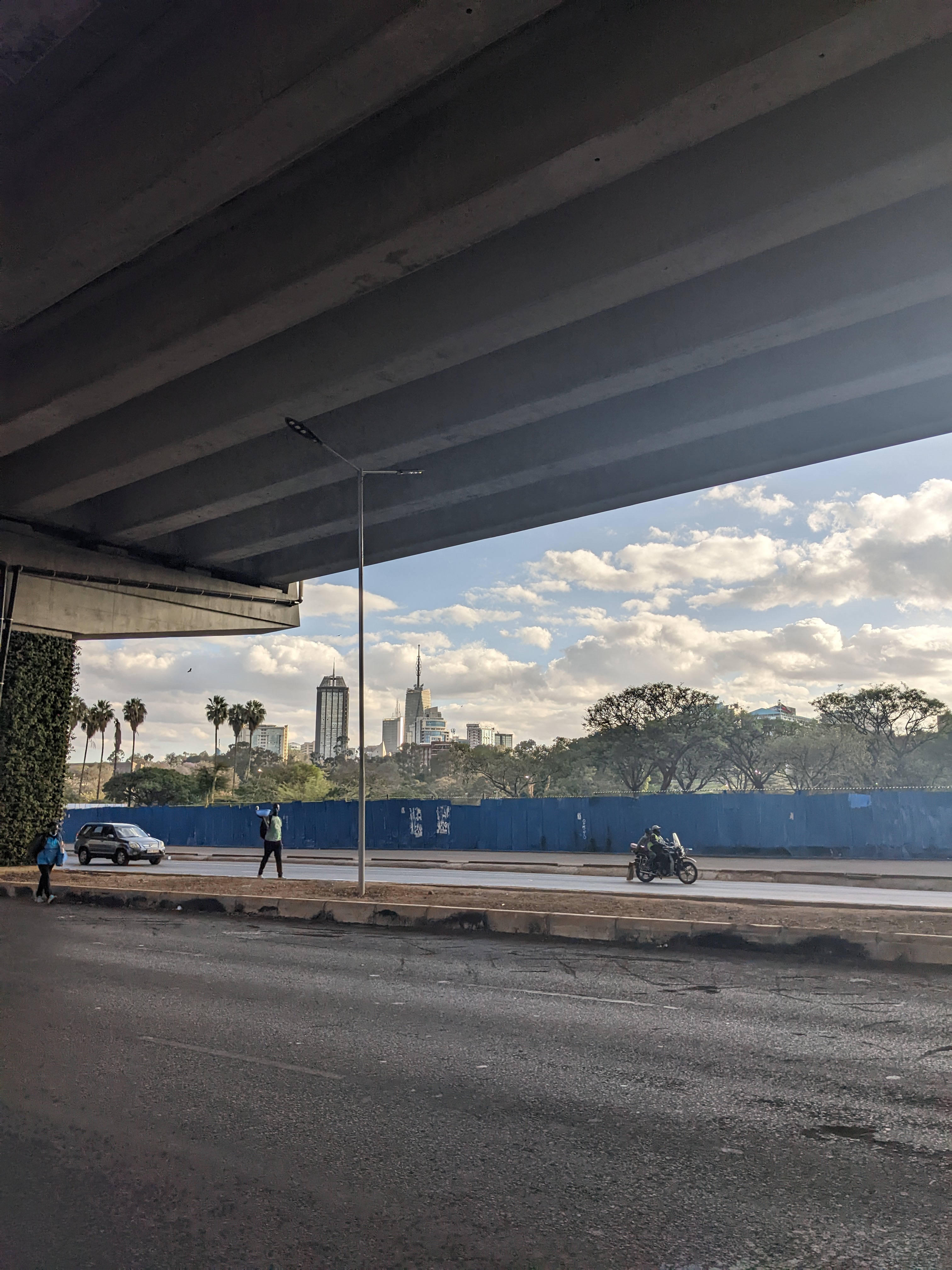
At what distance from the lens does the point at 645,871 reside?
20.2m

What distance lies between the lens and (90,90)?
9.29m

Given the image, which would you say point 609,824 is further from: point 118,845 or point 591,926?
point 591,926

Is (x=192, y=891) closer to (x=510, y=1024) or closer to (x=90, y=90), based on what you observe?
(x=510, y=1024)

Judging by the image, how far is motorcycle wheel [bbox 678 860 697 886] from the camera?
2008 centimetres

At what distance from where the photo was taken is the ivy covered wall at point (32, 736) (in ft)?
78.8

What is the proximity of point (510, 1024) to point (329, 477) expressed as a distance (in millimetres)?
14013

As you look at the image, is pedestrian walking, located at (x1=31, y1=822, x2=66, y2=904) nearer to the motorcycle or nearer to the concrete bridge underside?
the concrete bridge underside

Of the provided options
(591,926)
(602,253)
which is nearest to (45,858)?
(591,926)

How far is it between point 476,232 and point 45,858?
574 inches

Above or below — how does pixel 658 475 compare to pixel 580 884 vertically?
above

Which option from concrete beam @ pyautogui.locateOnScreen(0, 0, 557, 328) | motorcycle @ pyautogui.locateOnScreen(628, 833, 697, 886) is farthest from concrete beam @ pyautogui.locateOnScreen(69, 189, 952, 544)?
motorcycle @ pyautogui.locateOnScreen(628, 833, 697, 886)

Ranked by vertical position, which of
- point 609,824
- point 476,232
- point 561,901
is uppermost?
point 476,232

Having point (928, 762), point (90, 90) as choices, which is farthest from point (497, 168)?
point (928, 762)

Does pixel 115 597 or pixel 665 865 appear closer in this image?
pixel 665 865
